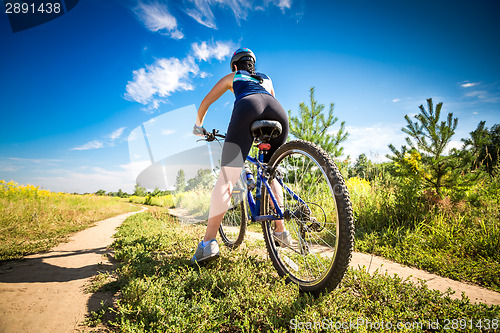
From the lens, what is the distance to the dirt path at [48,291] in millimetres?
1274

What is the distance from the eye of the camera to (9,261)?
2.39 m

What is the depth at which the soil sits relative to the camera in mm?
1288

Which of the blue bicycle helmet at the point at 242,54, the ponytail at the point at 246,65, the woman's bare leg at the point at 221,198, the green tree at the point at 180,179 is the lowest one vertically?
the woman's bare leg at the point at 221,198

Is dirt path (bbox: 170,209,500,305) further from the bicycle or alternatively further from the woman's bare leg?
the woman's bare leg

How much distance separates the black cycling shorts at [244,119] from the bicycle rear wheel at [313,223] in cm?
35

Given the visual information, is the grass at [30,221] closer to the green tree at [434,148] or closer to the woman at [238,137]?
the woman at [238,137]

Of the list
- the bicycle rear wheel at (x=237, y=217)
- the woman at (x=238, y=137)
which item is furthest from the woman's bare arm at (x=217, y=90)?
the bicycle rear wheel at (x=237, y=217)

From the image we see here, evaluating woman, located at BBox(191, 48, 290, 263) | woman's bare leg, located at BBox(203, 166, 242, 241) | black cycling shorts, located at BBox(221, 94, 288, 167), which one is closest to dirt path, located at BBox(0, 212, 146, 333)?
woman, located at BBox(191, 48, 290, 263)

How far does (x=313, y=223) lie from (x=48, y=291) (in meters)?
2.38

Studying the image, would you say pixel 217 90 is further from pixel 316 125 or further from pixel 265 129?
pixel 316 125

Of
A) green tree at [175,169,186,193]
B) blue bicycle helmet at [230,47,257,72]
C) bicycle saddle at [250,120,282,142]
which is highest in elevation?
blue bicycle helmet at [230,47,257,72]

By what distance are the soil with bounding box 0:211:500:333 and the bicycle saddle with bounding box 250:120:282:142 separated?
149 cm

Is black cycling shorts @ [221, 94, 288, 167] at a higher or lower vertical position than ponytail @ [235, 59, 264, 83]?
lower

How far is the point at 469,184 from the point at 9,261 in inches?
269
